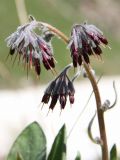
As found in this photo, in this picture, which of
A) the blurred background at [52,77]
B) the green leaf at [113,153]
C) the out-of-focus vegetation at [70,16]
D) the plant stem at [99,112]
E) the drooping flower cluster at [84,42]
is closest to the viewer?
the drooping flower cluster at [84,42]

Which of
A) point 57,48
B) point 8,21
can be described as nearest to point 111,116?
point 57,48

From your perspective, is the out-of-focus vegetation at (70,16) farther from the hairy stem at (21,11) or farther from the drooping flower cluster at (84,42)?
the drooping flower cluster at (84,42)

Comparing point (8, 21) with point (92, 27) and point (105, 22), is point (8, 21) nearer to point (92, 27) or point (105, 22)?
point (105, 22)

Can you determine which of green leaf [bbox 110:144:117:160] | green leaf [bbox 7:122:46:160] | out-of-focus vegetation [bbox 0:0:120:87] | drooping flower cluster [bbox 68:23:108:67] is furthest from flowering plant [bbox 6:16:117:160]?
out-of-focus vegetation [bbox 0:0:120:87]

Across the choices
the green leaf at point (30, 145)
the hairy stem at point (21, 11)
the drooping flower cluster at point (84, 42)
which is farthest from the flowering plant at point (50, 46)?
the hairy stem at point (21, 11)

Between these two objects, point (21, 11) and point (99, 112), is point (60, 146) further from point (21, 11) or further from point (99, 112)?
point (21, 11)

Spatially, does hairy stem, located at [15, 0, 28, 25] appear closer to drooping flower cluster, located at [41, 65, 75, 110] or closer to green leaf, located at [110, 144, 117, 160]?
green leaf, located at [110, 144, 117, 160]
